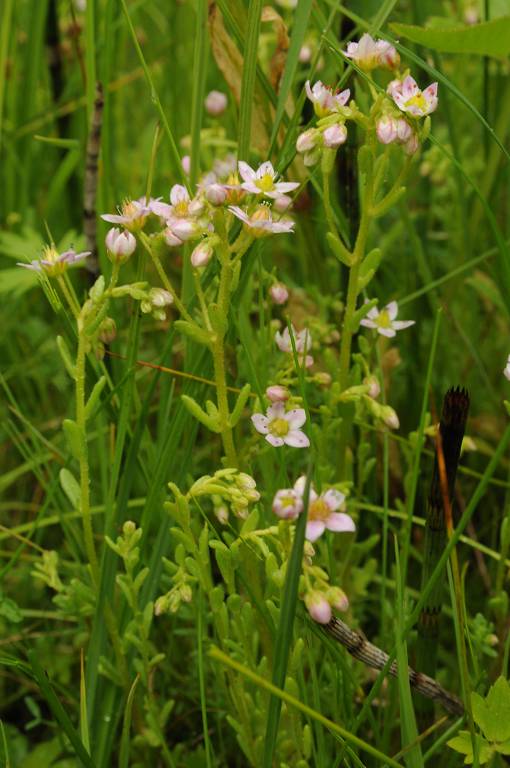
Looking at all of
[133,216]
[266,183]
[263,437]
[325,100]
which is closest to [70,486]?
[263,437]

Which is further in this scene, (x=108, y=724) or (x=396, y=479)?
(x=396, y=479)

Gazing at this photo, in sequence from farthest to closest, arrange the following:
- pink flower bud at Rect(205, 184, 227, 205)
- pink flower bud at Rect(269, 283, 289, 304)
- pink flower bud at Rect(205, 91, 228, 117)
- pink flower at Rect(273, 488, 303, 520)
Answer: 1. pink flower bud at Rect(205, 91, 228, 117)
2. pink flower bud at Rect(269, 283, 289, 304)
3. pink flower bud at Rect(205, 184, 227, 205)
4. pink flower at Rect(273, 488, 303, 520)

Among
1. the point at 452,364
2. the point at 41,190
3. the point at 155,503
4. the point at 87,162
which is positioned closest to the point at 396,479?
the point at 452,364

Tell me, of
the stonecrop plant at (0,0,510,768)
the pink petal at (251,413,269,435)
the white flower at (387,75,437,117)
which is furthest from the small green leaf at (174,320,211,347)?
the white flower at (387,75,437,117)

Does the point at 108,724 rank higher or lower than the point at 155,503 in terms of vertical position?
lower

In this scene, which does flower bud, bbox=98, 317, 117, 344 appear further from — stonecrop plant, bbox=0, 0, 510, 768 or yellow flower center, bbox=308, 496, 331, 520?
yellow flower center, bbox=308, 496, 331, 520

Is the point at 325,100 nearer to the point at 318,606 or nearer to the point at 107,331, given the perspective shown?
the point at 107,331

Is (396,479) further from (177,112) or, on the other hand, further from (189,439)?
(177,112)
